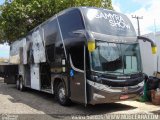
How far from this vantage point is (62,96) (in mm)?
12172

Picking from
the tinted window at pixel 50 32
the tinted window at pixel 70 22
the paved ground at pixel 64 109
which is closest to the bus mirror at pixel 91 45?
the tinted window at pixel 70 22

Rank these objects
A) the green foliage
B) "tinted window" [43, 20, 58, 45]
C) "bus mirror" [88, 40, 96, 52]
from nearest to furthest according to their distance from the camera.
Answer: "bus mirror" [88, 40, 96, 52], "tinted window" [43, 20, 58, 45], the green foliage

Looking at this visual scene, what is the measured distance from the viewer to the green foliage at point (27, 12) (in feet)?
71.4

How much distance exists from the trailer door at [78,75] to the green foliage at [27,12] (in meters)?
11.1

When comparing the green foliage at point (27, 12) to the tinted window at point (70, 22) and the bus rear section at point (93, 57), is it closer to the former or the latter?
the bus rear section at point (93, 57)

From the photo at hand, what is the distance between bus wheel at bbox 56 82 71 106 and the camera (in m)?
11.9

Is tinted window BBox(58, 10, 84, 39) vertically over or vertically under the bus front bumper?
over

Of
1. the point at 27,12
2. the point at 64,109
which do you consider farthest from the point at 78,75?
the point at 27,12

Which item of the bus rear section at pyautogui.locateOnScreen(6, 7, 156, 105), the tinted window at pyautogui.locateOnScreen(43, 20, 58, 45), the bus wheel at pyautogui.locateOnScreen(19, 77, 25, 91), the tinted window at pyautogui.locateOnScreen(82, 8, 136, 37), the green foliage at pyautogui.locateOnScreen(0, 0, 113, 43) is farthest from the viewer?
the green foliage at pyautogui.locateOnScreen(0, 0, 113, 43)

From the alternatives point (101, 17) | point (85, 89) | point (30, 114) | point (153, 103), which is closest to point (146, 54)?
point (153, 103)

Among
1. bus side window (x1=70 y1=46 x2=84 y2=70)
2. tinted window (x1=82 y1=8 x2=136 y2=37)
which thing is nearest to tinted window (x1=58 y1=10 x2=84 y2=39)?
tinted window (x1=82 y1=8 x2=136 y2=37)

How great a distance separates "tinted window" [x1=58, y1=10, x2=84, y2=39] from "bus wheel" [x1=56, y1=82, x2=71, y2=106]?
1993 millimetres

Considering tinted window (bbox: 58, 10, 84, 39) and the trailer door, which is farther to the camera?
tinted window (bbox: 58, 10, 84, 39)

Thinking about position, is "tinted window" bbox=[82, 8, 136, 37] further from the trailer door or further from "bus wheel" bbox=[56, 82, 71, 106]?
"bus wheel" bbox=[56, 82, 71, 106]
